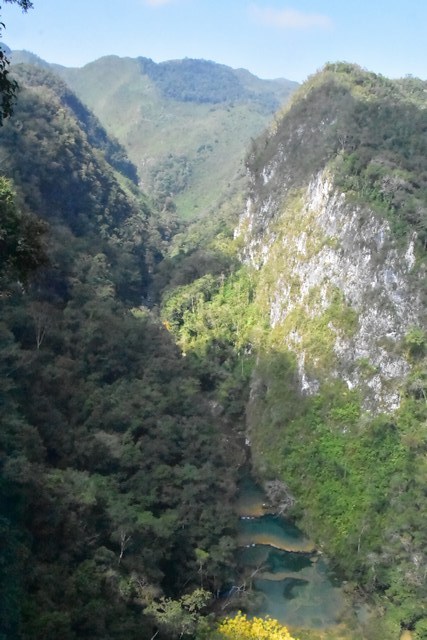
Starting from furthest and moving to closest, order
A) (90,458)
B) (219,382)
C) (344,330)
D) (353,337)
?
(219,382)
(344,330)
(353,337)
(90,458)

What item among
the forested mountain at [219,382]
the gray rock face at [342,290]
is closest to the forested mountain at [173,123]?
the forested mountain at [219,382]

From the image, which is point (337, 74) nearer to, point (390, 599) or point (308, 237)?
point (308, 237)

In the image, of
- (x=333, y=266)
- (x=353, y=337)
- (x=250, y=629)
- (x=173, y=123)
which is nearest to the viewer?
(x=250, y=629)

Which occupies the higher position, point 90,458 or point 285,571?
point 90,458

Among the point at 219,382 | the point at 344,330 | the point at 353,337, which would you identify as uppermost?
the point at 344,330

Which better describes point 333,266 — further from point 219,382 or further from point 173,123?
point 173,123

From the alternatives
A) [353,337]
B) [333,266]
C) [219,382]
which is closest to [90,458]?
[353,337]

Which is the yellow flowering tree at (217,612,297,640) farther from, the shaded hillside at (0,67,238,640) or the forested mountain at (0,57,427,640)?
the shaded hillside at (0,67,238,640)
